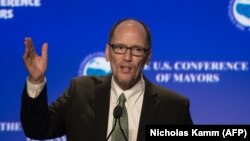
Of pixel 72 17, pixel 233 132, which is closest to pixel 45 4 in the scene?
pixel 72 17

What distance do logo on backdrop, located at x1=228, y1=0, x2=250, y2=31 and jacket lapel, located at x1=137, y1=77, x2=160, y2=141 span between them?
1.30 meters

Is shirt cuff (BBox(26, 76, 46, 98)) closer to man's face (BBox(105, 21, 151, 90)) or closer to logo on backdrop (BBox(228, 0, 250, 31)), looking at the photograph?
man's face (BBox(105, 21, 151, 90))

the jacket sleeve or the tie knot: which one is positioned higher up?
the tie knot

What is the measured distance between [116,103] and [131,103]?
73 millimetres

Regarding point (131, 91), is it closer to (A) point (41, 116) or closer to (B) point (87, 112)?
(B) point (87, 112)

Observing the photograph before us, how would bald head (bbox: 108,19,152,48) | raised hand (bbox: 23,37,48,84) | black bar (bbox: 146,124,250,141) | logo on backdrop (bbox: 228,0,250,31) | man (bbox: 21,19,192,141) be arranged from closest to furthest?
black bar (bbox: 146,124,250,141), raised hand (bbox: 23,37,48,84), man (bbox: 21,19,192,141), bald head (bbox: 108,19,152,48), logo on backdrop (bbox: 228,0,250,31)

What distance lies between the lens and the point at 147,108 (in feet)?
6.77

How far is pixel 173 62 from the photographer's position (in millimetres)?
3229

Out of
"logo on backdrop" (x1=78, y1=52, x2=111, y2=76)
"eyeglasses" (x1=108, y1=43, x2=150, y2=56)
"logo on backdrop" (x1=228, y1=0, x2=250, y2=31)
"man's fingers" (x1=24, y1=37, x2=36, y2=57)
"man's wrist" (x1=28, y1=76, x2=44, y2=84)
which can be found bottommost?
"man's wrist" (x1=28, y1=76, x2=44, y2=84)

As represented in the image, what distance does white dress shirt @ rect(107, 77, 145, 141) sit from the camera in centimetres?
200

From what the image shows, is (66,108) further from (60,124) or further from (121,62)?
(121,62)

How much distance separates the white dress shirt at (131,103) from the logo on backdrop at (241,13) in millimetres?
1321

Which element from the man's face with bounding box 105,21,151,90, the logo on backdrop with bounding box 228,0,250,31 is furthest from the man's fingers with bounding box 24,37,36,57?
the logo on backdrop with bounding box 228,0,250,31

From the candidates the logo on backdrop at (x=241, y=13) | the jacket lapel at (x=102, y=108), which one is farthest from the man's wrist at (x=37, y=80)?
the logo on backdrop at (x=241, y=13)
